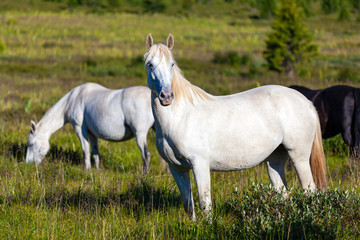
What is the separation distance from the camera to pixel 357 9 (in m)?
94.9

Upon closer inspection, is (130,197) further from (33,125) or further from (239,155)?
(33,125)

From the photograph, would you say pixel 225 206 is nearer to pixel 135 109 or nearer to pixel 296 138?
pixel 296 138

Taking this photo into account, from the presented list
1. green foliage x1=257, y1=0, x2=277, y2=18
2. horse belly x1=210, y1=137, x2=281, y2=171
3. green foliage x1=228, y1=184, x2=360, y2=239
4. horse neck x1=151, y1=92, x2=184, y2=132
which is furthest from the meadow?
green foliage x1=257, y1=0, x2=277, y2=18

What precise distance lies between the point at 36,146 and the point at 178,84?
184 inches

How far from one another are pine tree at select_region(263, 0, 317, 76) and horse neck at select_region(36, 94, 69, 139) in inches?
825

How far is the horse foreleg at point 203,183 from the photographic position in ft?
13.6

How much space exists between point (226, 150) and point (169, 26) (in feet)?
203

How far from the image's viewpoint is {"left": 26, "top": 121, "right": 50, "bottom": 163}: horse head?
787 cm

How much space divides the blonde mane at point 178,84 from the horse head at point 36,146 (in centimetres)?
441

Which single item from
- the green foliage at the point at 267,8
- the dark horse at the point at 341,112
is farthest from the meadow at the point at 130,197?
the green foliage at the point at 267,8

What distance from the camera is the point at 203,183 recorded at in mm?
4195

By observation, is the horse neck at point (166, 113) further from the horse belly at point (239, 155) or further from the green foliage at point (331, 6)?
the green foliage at point (331, 6)

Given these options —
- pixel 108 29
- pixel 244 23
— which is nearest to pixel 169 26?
pixel 108 29

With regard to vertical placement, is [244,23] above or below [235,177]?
above
